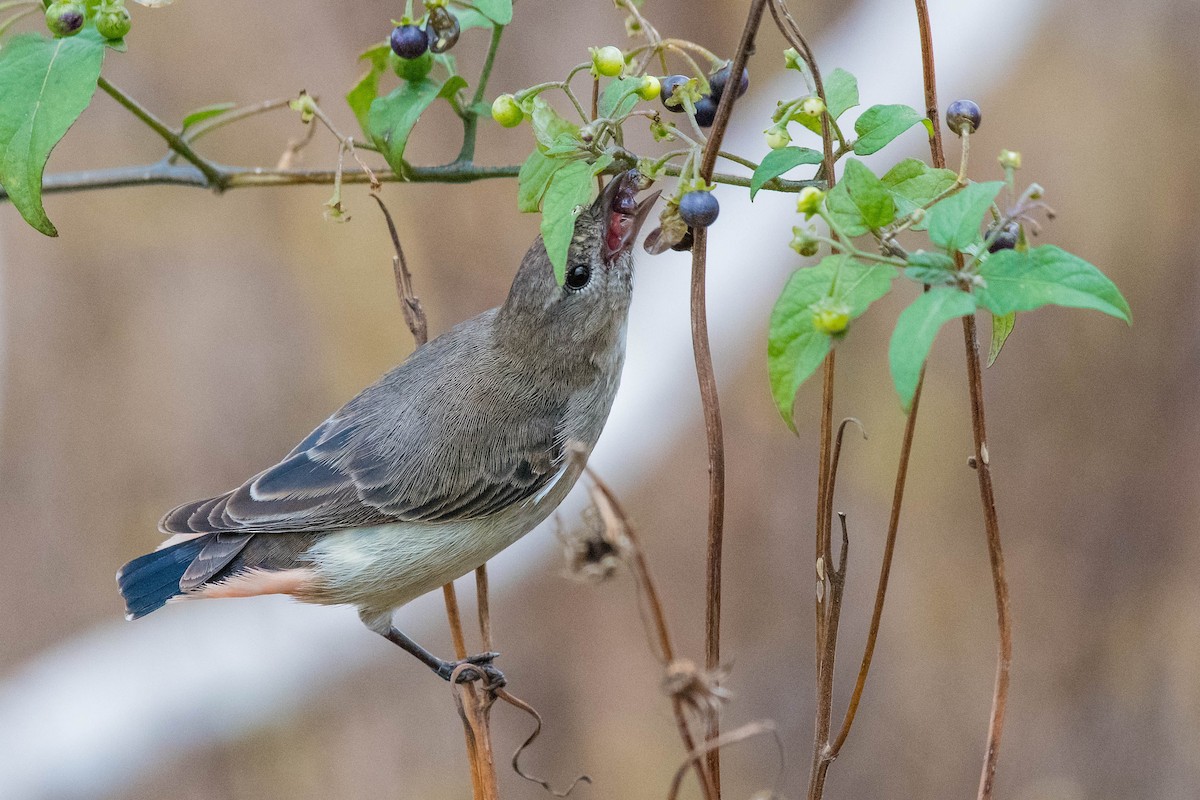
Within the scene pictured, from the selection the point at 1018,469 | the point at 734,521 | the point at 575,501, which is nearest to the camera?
the point at 575,501

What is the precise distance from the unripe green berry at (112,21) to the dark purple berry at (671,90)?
712 mm

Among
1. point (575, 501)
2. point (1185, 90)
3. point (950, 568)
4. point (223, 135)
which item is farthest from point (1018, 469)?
point (223, 135)

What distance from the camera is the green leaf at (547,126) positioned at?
1424 mm

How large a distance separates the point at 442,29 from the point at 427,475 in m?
1.09

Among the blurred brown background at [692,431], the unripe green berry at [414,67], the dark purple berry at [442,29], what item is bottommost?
the blurred brown background at [692,431]

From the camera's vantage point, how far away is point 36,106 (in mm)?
1503

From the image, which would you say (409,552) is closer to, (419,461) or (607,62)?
(419,461)

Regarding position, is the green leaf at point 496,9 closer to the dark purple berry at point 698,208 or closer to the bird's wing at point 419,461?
the dark purple berry at point 698,208

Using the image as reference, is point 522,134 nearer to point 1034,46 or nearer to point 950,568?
point 1034,46

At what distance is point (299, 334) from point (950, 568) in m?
3.24

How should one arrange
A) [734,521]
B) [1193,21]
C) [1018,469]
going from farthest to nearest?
1. [734,521]
2. [1018,469]
3. [1193,21]

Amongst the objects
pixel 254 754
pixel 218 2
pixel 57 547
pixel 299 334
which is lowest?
pixel 254 754

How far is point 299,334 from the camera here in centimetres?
526

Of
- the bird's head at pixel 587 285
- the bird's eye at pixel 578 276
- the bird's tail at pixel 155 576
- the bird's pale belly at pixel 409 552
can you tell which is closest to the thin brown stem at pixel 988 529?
the bird's head at pixel 587 285
